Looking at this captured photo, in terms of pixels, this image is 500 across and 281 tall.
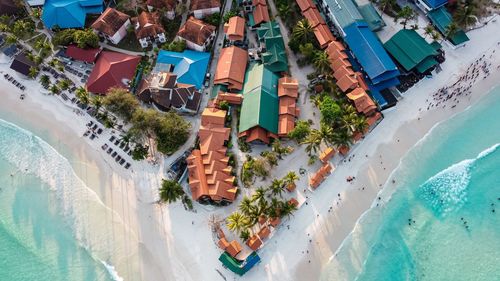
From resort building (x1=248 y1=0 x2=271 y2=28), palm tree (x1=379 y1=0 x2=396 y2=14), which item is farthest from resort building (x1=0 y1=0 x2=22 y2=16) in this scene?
palm tree (x1=379 y1=0 x2=396 y2=14)

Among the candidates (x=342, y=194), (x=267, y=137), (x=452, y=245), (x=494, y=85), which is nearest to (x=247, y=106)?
(x=267, y=137)

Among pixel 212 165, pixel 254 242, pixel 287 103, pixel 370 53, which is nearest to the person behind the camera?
pixel 254 242

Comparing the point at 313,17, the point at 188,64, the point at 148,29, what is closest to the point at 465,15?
the point at 313,17

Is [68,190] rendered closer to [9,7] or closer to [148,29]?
[148,29]

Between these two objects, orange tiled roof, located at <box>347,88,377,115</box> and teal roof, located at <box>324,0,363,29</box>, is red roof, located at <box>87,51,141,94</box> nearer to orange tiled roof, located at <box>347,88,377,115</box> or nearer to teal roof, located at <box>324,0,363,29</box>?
teal roof, located at <box>324,0,363,29</box>

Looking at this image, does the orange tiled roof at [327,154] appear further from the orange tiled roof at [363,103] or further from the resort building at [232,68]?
the resort building at [232,68]

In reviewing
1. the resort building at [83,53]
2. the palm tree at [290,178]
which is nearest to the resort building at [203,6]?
the resort building at [83,53]
